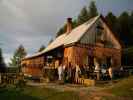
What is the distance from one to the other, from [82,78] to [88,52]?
7.30m

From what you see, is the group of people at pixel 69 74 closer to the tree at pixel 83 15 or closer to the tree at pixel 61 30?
the tree at pixel 61 30

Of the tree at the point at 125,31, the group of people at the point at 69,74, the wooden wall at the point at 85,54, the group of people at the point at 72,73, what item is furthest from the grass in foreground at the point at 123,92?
the tree at the point at 125,31

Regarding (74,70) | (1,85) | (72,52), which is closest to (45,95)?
(1,85)

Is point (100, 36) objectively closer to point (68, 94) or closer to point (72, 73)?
point (72, 73)

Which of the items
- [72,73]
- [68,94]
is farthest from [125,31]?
[68,94]

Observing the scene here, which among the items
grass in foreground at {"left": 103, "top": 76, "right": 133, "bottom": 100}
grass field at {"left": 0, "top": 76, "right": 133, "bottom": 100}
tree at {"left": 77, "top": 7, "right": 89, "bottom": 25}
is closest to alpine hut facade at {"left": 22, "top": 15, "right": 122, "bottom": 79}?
grass field at {"left": 0, "top": 76, "right": 133, "bottom": 100}

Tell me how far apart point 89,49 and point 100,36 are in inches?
88.7

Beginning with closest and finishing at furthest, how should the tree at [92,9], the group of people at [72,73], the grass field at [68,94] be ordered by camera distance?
1. the grass field at [68,94]
2. the group of people at [72,73]
3. the tree at [92,9]

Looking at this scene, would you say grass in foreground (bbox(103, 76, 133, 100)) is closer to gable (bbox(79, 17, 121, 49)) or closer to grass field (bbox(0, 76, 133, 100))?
grass field (bbox(0, 76, 133, 100))

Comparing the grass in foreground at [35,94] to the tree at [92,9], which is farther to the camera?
the tree at [92,9]

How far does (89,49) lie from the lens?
29484 mm

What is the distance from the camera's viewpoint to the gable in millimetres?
29438

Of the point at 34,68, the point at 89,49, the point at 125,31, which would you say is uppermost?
the point at 125,31

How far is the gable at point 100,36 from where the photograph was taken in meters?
29.4
